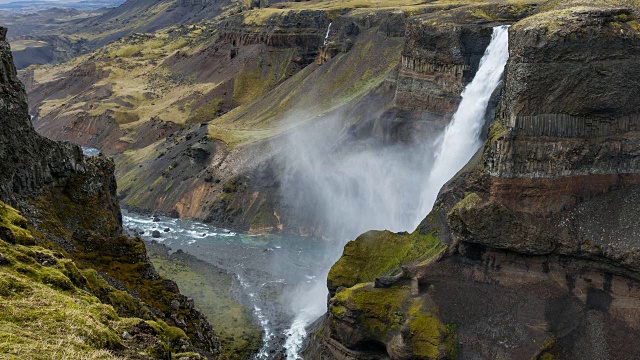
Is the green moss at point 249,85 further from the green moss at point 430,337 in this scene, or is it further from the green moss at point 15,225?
the green moss at point 15,225

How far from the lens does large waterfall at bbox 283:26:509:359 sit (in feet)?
220

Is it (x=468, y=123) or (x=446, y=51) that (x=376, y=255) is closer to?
(x=468, y=123)

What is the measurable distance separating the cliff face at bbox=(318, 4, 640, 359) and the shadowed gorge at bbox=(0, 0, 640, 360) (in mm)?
126

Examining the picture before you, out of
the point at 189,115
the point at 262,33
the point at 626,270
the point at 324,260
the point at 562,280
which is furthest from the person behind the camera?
the point at 262,33

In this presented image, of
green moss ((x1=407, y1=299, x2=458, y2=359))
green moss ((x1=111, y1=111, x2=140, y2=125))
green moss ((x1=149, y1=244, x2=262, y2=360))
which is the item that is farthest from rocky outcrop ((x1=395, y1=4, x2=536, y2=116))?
green moss ((x1=111, y1=111, x2=140, y2=125))

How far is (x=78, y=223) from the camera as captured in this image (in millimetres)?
40562

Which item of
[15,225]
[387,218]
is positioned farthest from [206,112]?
[15,225]

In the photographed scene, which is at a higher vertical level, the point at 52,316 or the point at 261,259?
the point at 52,316

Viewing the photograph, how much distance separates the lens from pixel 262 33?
150m

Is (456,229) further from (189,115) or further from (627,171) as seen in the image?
(189,115)

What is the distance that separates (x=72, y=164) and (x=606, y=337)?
35.6 meters

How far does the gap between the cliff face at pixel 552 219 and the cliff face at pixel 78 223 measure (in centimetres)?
1587

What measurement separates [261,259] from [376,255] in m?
28.1

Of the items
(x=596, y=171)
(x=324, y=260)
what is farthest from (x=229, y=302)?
(x=596, y=171)
